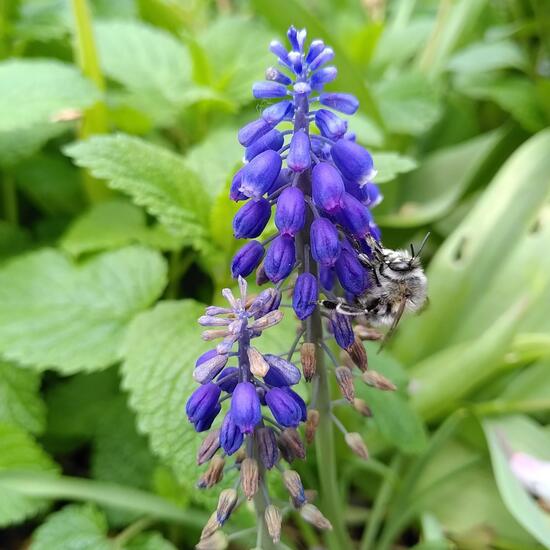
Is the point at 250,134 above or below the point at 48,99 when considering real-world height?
above

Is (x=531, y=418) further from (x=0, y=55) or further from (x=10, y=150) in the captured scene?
(x=0, y=55)

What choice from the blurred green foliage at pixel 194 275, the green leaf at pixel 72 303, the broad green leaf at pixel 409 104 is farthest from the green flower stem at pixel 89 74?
the broad green leaf at pixel 409 104

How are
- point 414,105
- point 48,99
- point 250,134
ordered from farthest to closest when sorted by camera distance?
1. point 414,105
2. point 48,99
3. point 250,134

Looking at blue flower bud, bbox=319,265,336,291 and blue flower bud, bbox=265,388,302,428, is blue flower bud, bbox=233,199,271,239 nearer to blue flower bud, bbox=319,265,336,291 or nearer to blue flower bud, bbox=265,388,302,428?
blue flower bud, bbox=319,265,336,291

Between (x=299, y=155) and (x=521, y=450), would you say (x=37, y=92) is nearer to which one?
(x=299, y=155)

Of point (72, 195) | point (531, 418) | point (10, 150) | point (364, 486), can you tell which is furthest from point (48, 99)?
point (531, 418)

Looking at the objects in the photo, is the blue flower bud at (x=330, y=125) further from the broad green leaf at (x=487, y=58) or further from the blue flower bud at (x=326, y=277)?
the broad green leaf at (x=487, y=58)

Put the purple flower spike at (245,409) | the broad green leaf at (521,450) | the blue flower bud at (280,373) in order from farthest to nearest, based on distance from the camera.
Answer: the broad green leaf at (521,450) < the blue flower bud at (280,373) < the purple flower spike at (245,409)
